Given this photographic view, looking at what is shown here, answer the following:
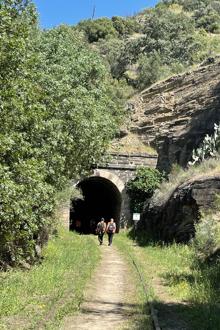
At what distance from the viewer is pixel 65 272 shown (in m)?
14.7

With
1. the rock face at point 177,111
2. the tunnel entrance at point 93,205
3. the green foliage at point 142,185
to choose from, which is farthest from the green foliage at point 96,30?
the green foliage at point 142,185

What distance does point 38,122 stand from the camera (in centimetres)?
1266

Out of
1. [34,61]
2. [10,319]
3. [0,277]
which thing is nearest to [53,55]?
[34,61]

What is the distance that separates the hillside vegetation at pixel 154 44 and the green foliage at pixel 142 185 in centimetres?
2226

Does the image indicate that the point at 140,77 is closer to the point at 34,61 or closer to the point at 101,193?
the point at 101,193

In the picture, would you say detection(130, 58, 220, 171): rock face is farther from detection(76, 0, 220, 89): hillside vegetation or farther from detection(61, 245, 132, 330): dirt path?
detection(61, 245, 132, 330): dirt path

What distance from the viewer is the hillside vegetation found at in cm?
5900

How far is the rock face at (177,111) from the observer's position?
36750 mm

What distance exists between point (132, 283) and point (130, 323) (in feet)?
15.4

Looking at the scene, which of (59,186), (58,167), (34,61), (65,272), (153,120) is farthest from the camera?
(153,120)

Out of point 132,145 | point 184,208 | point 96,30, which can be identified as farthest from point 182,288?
point 96,30

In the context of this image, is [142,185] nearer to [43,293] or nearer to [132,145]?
[132,145]

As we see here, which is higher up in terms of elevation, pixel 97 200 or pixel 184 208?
pixel 97 200

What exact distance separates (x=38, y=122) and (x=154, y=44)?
59.3 m
